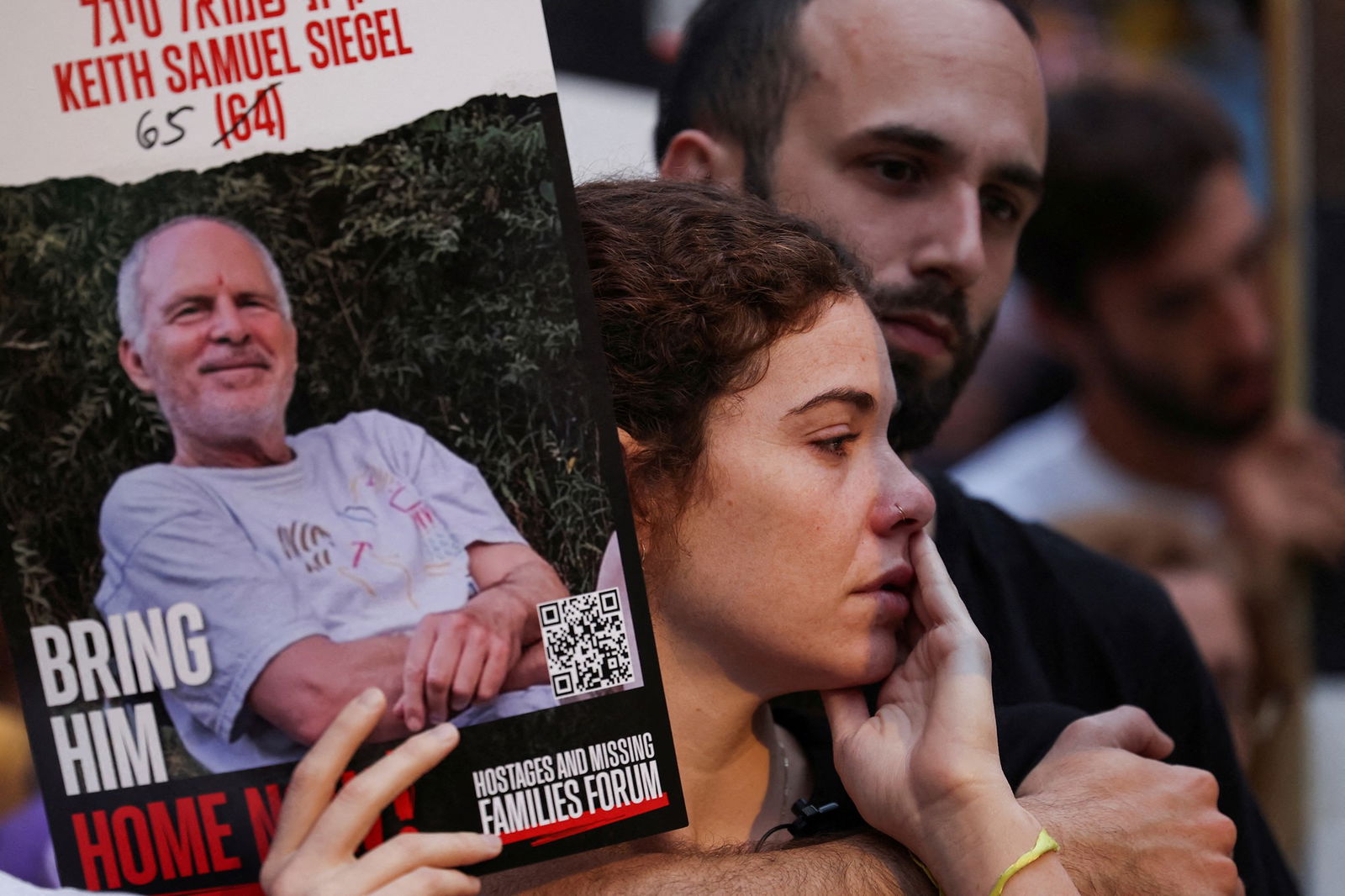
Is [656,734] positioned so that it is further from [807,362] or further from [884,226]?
[884,226]

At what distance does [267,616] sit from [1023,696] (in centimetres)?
113

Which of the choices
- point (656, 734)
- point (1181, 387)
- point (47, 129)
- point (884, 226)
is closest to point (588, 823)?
point (656, 734)

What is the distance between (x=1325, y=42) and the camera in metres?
4.72

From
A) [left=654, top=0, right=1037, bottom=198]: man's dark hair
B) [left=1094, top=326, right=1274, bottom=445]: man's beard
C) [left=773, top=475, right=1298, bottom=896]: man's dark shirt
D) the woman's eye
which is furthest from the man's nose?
[left=1094, top=326, right=1274, bottom=445]: man's beard

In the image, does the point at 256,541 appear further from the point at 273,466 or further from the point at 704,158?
the point at 704,158

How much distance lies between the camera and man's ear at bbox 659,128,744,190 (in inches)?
83.4

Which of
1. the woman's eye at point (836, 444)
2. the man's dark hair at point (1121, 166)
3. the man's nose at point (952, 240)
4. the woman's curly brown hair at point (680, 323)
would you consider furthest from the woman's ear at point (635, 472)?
the man's dark hair at point (1121, 166)

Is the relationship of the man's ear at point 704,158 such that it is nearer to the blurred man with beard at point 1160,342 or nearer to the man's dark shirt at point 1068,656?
the man's dark shirt at point 1068,656

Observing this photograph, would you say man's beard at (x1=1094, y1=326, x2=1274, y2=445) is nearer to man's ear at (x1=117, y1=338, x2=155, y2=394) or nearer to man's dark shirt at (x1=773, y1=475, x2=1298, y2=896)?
man's dark shirt at (x1=773, y1=475, x2=1298, y2=896)

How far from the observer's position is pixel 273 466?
→ 126 cm

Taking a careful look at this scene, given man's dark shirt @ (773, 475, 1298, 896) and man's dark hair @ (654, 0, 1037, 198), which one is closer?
man's dark shirt @ (773, 475, 1298, 896)

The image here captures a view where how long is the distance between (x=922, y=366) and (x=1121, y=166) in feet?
7.27

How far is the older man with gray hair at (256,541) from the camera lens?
1244mm

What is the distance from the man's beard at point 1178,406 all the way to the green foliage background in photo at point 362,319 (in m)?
3.35
